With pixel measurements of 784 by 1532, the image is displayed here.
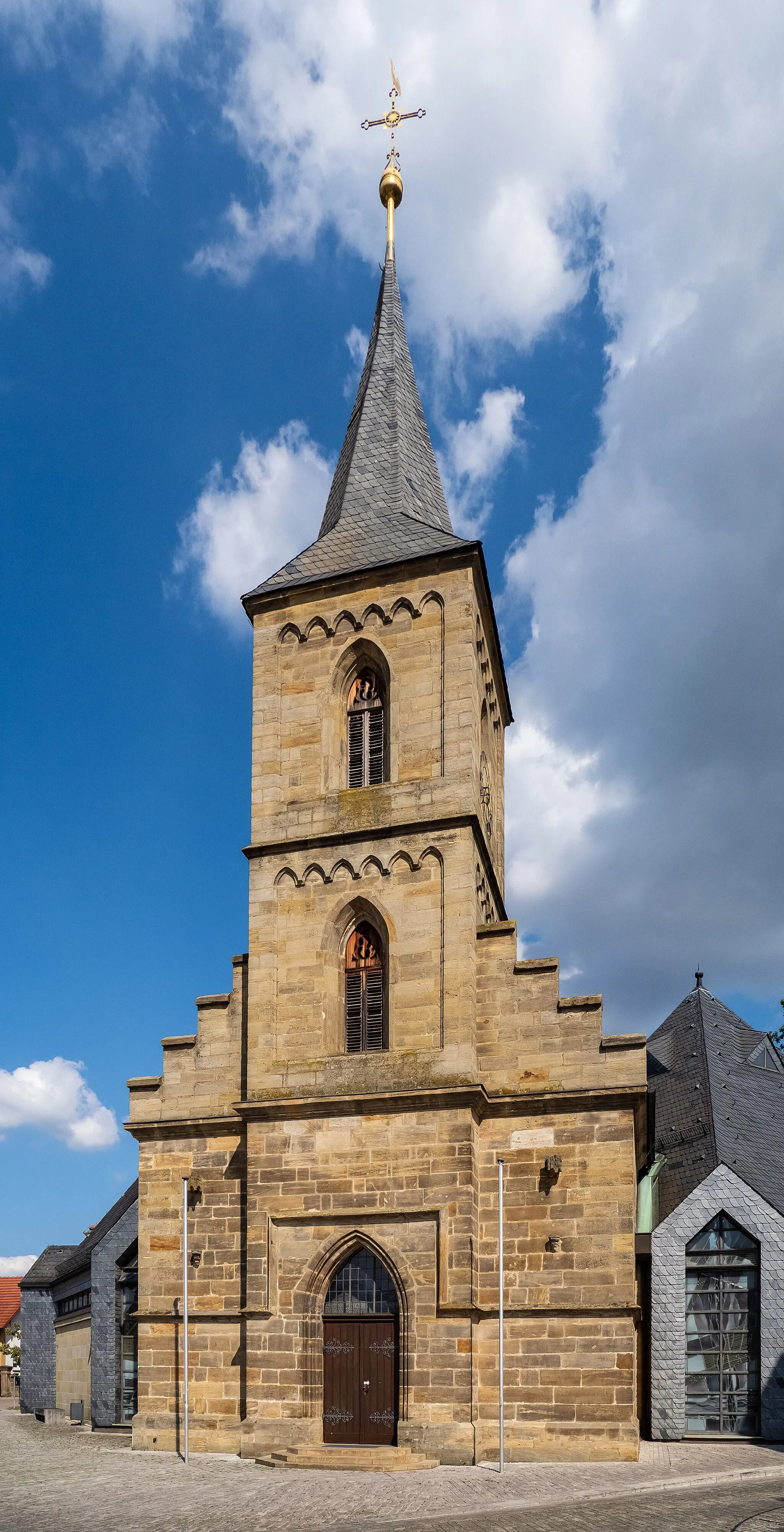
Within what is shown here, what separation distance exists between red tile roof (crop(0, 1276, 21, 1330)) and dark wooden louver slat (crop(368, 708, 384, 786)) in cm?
5058

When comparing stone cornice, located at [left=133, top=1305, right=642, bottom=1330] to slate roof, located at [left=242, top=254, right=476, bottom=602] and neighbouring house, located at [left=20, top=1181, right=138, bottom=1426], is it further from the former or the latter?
slate roof, located at [left=242, top=254, right=476, bottom=602]

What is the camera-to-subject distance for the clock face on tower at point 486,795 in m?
23.2

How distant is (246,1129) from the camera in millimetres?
20516

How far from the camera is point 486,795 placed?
933 inches

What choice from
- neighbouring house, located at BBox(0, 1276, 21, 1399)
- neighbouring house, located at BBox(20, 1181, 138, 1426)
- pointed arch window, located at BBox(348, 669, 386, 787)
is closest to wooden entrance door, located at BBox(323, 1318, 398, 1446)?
neighbouring house, located at BBox(20, 1181, 138, 1426)

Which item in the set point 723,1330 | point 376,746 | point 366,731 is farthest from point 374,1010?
point 723,1330

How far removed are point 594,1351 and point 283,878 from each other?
333 inches

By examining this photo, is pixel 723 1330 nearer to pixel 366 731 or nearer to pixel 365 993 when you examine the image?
pixel 365 993

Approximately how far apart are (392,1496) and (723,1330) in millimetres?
8291

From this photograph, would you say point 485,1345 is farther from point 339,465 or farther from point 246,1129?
point 339,465

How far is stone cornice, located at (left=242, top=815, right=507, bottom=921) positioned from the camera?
20.8 meters

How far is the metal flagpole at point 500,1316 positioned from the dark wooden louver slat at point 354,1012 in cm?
283

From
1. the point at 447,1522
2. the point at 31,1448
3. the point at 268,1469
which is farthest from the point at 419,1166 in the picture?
the point at 31,1448

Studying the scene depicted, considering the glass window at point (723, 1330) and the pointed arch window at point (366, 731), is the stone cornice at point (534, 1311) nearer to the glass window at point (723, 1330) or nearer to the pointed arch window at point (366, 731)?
the glass window at point (723, 1330)
